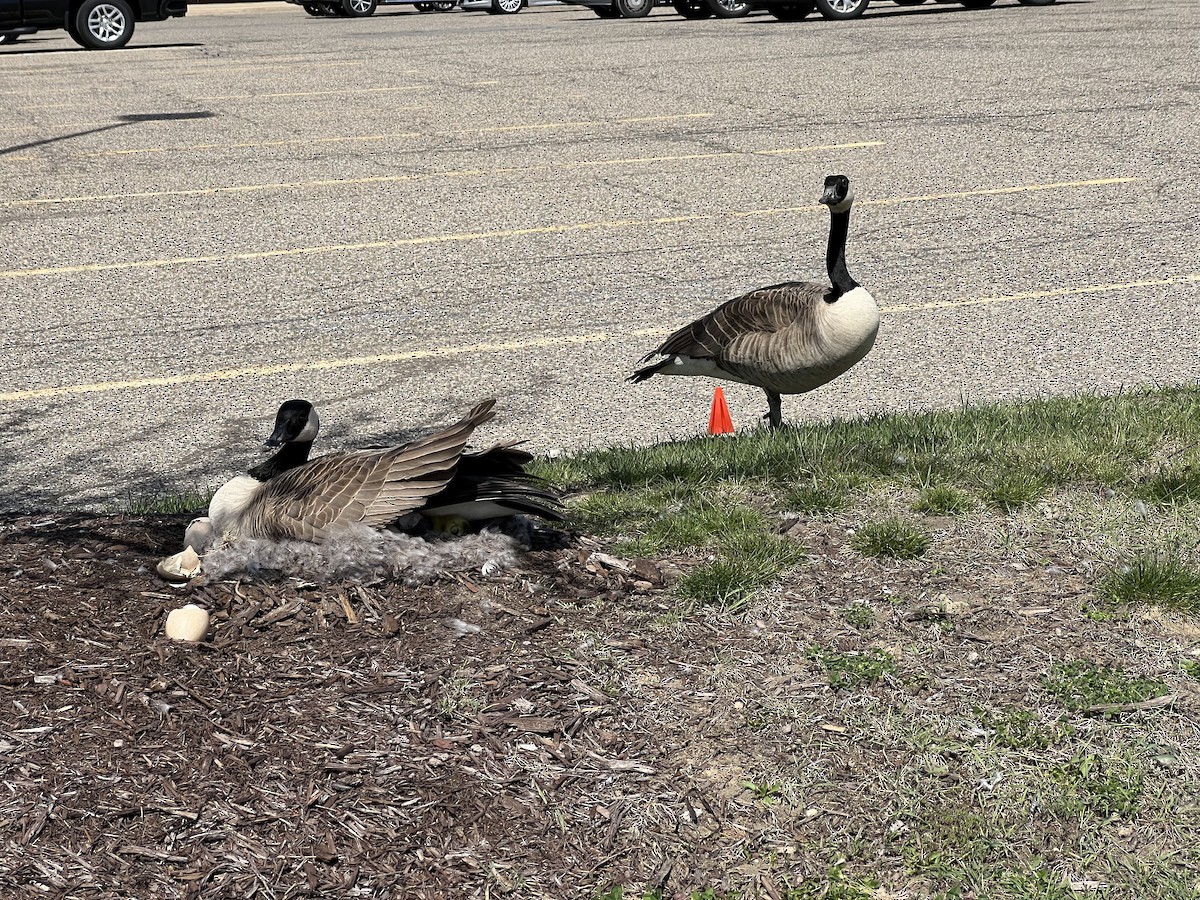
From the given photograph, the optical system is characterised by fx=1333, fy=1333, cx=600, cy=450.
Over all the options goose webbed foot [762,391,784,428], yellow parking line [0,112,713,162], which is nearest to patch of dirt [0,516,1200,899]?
goose webbed foot [762,391,784,428]

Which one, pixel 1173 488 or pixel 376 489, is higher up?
pixel 376 489

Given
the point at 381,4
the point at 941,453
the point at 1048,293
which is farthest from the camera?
the point at 381,4

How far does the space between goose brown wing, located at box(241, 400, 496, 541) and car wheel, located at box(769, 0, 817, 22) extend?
23314 mm

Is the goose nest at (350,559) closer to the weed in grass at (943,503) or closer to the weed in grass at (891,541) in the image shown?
the weed in grass at (891,541)

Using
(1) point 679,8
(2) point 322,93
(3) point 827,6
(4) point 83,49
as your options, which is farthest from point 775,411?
(1) point 679,8

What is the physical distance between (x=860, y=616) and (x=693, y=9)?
26.2 meters

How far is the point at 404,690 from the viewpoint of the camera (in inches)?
153

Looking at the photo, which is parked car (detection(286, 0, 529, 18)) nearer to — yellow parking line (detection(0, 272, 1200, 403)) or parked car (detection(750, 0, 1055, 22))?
parked car (detection(750, 0, 1055, 22))

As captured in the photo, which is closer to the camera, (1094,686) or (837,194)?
(1094,686)

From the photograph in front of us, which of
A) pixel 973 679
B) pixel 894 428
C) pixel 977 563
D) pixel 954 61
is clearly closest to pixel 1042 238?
pixel 894 428

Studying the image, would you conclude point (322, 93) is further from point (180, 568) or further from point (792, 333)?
point (180, 568)

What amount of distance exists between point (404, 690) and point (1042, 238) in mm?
8094

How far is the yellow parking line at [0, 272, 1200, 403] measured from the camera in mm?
7820

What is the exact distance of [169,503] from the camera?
5.82 meters
